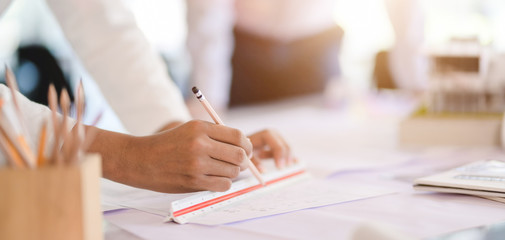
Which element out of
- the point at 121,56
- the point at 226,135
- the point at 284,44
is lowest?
the point at 226,135

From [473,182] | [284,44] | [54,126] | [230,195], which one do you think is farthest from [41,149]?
[284,44]

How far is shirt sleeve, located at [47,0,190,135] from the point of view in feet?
4.06

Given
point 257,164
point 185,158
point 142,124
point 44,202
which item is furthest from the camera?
point 142,124

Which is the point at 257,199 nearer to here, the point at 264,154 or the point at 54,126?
the point at 264,154

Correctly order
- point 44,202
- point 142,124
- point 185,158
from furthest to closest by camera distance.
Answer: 1. point 142,124
2. point 185,158
3. point 44,202

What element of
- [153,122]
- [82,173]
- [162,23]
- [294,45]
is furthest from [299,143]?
[162,23]

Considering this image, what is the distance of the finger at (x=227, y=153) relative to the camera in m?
0.75

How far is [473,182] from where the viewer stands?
2.76ft

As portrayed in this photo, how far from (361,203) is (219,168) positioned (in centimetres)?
22

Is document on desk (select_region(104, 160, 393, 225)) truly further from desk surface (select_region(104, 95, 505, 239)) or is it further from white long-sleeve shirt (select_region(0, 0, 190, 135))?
white long-sleeve shirt (select_region(0, 0, 190, 135))

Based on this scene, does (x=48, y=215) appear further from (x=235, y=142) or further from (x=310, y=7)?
(x=310, y=7)

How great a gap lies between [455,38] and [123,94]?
2.72 feet

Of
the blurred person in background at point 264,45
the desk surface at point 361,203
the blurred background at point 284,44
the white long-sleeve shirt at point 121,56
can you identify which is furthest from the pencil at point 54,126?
the blurred person in background at point 264,45

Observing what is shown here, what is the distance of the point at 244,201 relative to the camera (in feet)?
2.68
